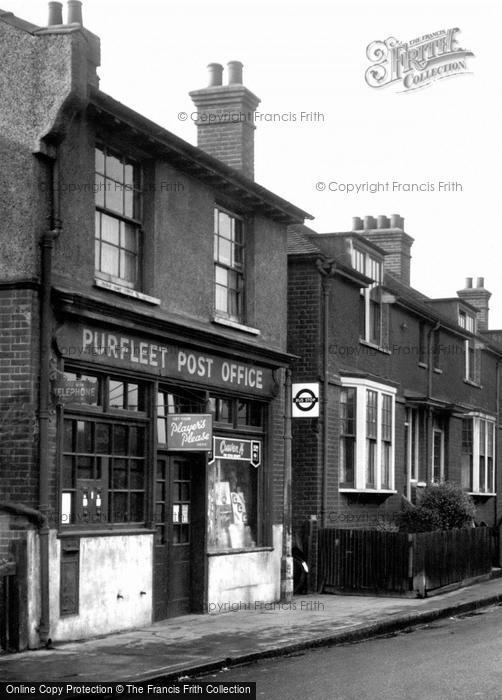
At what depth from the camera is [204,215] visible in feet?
58.0

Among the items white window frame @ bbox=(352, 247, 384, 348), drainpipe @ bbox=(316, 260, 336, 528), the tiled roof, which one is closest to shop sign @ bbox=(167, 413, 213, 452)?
drainpipe @ bbox=(316, 260, 336, 528)

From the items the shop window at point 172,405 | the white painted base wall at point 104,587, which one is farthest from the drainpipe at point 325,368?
the shop window at point 172,405

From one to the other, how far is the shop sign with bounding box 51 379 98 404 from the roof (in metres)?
3.44

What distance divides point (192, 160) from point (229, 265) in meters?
2.35

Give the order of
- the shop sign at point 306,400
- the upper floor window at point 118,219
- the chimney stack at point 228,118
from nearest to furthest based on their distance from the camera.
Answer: the upper floor window at point 118,219 → the shop sign at point 306,400 → the chimney stack at point 228,118

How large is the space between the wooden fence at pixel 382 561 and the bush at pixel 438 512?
2675mm

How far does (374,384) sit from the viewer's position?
23.6 metres

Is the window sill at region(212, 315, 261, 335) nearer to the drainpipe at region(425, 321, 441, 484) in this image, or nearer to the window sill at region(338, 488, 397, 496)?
the window sill at region(338, 488, 397, 496)

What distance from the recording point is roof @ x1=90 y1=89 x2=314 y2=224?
14.8m

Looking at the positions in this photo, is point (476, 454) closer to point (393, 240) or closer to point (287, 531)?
point (393, 240)

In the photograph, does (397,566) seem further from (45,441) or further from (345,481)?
(45,441)

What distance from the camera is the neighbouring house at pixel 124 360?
1357cm

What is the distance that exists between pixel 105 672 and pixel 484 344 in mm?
23478

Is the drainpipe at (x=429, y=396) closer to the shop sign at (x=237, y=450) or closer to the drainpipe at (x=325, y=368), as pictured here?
the drainpipe at (x=325, y=368)
